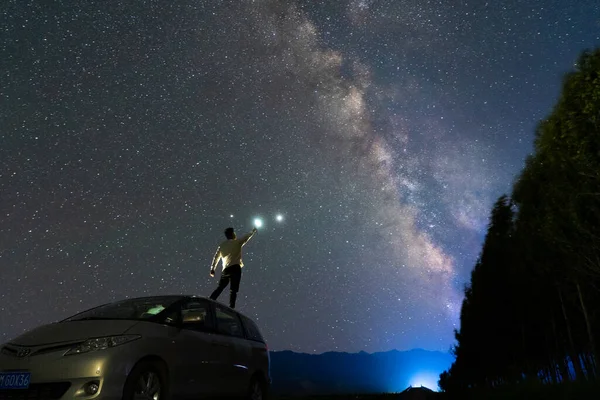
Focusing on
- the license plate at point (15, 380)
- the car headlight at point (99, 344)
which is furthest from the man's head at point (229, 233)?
the license plate at point (15, 380)

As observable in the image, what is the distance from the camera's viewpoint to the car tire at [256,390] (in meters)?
8.65

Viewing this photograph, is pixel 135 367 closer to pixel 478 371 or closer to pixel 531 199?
pixel 531 199

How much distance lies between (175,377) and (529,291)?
87.9 ft

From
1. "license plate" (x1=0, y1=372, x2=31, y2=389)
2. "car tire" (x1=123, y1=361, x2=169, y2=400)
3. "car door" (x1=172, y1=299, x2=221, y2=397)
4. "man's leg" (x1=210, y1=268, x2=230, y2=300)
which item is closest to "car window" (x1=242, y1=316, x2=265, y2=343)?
"car door" (x1=172, y1=299, x2=221, y2=397)

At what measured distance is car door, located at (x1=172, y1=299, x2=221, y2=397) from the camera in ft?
23.0

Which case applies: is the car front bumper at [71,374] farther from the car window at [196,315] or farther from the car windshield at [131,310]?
the car window at [196,315]

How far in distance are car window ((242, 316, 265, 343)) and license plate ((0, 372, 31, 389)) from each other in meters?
3.95

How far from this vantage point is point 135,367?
6160 millimetres

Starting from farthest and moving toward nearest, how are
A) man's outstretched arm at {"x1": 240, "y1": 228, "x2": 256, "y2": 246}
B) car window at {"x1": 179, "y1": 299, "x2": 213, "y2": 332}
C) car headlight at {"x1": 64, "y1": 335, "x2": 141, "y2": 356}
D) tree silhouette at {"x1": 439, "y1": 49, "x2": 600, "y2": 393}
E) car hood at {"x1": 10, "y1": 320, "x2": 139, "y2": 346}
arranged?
tree silhouette at {"x1": 439, "y1": 49, "x2": 600, "y2": 393}
man's outstretched arm at {"x1": 240, "y1": 228, "x2": 256, "y2": 246}
car window at {"x1": 179, "y1": 299, "x2": 213, "y2": 332}
car hood at {"x1": 10, "y1": 320, "x2": 139, "y2": 346}
car headlight at {"x1": 64, "y1": 335, "x2": 141, "y2": 356}

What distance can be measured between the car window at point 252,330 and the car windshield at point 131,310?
1.84m

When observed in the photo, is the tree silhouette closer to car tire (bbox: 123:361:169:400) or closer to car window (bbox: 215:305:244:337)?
car window (bbox: 215:305:244:337)

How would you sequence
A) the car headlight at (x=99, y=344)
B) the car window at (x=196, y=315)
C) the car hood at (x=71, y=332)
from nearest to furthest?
the car headlight at (x=99, y=344) → the car hood at (x=71, y=332) → the car window at (x=196, y=315)

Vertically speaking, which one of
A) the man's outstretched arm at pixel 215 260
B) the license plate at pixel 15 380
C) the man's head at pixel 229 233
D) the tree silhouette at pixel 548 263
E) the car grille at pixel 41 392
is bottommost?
the car grille at pixel 41 392

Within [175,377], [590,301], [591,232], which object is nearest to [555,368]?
[590,301]
